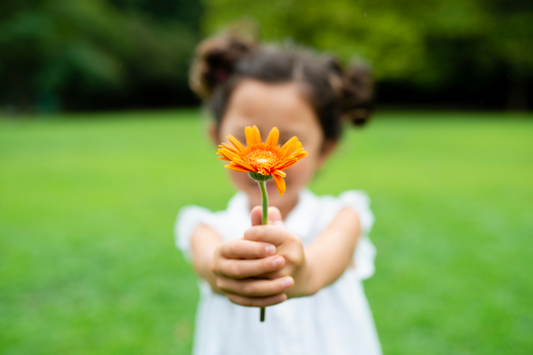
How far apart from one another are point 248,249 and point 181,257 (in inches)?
Answer: 131

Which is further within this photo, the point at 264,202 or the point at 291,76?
the point at 291,76

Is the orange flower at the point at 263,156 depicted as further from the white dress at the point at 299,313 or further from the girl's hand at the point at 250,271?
the white dress at the point at 299,313

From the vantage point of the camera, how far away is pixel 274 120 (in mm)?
1337

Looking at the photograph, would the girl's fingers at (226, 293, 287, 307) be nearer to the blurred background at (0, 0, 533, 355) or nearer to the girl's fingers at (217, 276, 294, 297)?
the girl's fingers at (217, 276, 294, 297)

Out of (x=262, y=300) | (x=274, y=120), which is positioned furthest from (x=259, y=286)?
(x=274, y=120)

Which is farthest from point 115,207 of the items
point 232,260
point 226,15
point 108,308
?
point 226,15

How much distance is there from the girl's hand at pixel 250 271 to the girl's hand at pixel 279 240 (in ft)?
0.04

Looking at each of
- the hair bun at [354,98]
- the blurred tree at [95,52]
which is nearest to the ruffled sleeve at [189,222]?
the hair bun at [354,98]

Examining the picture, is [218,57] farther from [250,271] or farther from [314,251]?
[250,271]

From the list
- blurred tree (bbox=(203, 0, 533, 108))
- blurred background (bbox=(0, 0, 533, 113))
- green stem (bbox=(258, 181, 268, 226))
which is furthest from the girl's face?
blurred background (bbox=(0, 0, 533, 113))

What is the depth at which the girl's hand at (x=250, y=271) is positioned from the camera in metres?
0.90

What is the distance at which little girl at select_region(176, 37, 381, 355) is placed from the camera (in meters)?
1.38

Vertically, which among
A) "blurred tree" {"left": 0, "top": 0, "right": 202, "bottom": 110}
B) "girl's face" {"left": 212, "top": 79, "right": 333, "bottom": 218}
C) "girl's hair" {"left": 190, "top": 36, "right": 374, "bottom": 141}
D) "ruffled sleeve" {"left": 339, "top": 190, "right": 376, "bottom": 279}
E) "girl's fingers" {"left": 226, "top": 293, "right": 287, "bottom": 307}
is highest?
"blurred tree" {"left": 0, "top": 0, "right": 202, "bottom": 110}

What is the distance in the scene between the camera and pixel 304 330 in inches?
60.1
